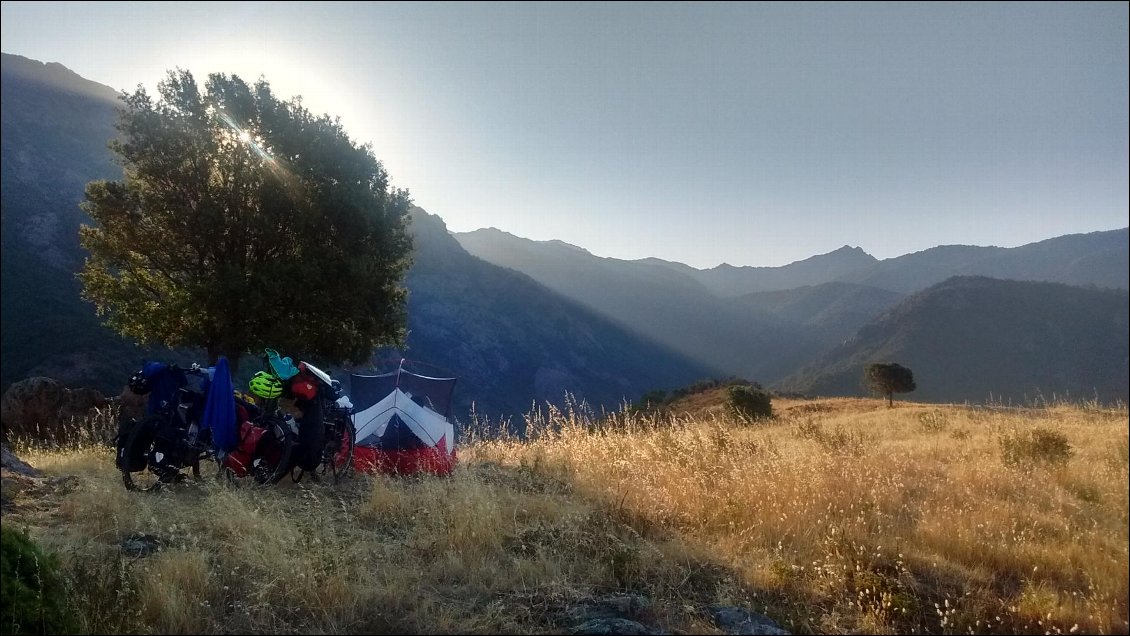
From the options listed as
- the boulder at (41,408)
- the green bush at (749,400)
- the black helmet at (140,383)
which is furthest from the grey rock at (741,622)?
the green bush at (749,400)

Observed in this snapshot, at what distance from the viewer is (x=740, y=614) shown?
11.4 ft

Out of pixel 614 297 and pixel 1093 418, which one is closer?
pixel 1093 418

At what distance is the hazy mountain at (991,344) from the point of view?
8300cm

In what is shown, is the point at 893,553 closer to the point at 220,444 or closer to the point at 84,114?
the point at 220,444

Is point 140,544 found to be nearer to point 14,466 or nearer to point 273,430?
point 273,430

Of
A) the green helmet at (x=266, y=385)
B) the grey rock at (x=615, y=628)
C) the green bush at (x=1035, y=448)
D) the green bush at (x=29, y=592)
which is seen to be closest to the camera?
the green bush at (x=29, y=592)

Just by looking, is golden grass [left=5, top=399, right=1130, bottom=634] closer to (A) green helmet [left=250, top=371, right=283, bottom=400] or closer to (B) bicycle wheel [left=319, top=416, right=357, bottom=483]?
(B) bicycle wheel [left=319, top=416, right=357, bottom=483]

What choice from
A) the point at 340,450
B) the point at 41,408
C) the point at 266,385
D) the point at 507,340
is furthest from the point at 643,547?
the point at 507,340

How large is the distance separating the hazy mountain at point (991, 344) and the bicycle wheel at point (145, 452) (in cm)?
8561

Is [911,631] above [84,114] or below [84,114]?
below

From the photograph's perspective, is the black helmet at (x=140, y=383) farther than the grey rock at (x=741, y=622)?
Yes

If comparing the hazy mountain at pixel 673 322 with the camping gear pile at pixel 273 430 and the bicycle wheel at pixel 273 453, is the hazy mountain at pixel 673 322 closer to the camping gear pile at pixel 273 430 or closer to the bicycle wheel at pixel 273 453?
the camping gear pile at pixel 273 430

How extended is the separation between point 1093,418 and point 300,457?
37.1ft

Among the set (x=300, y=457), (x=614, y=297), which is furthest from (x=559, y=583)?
(x=614, y=297)
